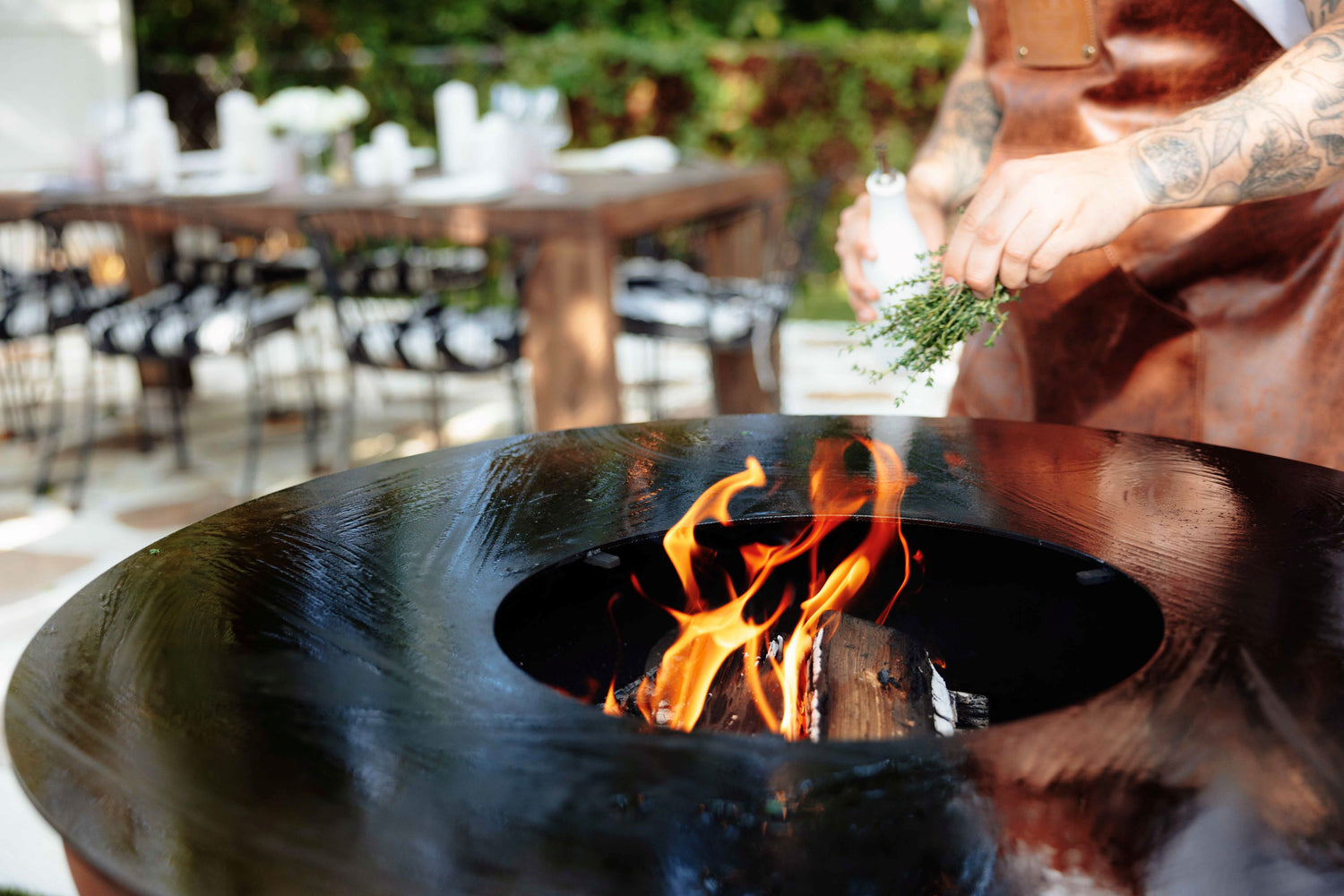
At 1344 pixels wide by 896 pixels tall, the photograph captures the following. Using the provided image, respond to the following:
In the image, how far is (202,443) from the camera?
434cm

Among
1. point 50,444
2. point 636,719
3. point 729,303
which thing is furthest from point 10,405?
point 636,719

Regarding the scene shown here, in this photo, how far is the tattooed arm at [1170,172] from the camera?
37.9 inches

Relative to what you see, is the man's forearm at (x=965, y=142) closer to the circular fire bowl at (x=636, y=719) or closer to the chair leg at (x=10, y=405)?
the circular fire bowl at (x=636, y=719)

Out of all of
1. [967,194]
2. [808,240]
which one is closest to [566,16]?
[808,240]

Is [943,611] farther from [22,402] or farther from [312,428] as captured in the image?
[22,402]

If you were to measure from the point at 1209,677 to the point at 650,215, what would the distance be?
2852mm

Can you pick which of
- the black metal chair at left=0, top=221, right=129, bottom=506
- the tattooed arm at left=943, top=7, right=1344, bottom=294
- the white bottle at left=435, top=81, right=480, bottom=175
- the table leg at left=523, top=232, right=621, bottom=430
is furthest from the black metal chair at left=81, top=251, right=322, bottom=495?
the tattooed arm at left=943, top=7, right=1344, bottom=294

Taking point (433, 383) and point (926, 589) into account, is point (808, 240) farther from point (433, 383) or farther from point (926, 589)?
point (926, 589)

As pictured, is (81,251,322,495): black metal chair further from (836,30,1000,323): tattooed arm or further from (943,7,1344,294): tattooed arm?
(943,7,1344,294): tattooed arm

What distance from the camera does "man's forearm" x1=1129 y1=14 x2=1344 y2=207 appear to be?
1.01m

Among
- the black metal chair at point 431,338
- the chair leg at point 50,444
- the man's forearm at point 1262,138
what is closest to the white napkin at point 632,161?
the black metal chair at point 431,338

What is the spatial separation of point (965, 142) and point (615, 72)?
632 centimetres

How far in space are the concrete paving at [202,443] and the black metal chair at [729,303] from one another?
33cm

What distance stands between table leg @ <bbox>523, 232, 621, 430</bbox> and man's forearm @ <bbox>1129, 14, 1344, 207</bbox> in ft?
6.83
